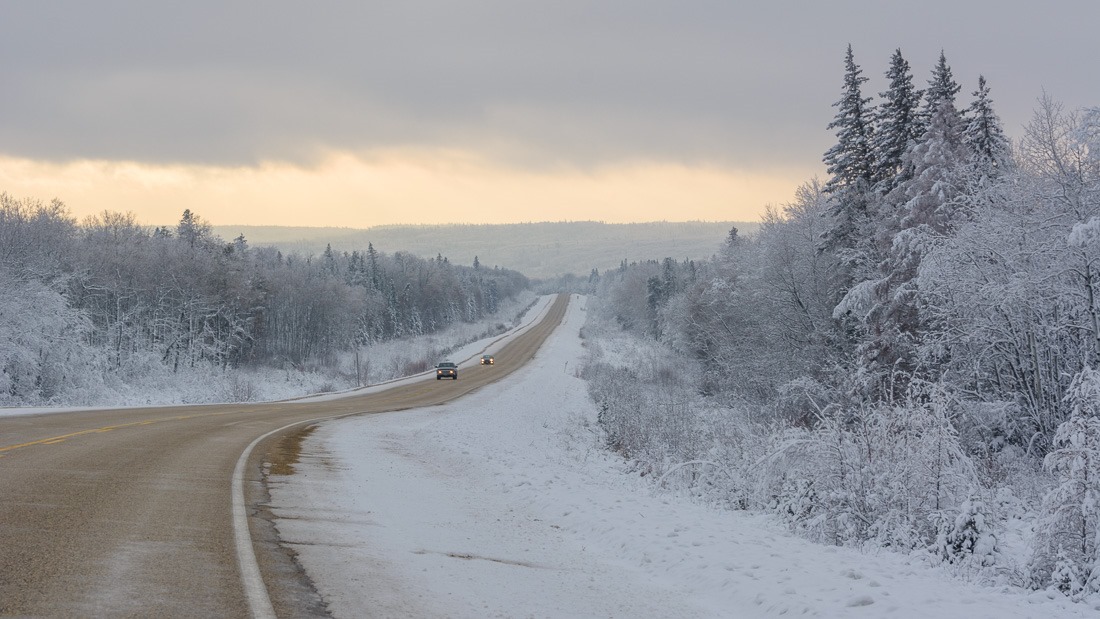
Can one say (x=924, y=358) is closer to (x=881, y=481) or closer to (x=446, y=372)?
(x=881, y=481)

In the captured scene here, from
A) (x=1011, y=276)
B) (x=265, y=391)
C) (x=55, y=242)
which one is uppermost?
(x=55, y=242)

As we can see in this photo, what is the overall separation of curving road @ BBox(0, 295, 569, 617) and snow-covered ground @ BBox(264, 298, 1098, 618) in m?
0.51

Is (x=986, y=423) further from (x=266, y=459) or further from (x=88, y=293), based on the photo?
(x=88, y=293)

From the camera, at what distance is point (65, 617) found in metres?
4.78

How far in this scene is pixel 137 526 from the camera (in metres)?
7.57

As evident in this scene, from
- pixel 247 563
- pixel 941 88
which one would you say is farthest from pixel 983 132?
pixel 247 563

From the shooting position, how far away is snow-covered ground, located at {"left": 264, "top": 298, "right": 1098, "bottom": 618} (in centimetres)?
→ 616

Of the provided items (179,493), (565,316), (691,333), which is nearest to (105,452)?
(179,493)

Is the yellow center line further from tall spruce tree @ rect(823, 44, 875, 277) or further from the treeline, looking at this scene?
tall spruce tree @ rect(823, 44, 875, 277)

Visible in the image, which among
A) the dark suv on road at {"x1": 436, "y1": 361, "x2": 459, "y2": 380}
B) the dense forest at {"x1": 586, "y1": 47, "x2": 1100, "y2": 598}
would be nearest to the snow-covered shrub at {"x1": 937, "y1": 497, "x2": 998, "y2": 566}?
the dense forest at {"x1": 586, "y1": 47, "x2": 1100, "y2": 598}

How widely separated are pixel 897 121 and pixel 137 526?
3341cm

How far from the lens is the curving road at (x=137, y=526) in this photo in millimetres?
5285

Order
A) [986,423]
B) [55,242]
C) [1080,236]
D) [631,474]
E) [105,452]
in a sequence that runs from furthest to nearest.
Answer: [55,242], [986,423], [631,474], [1080,236], [105,452]

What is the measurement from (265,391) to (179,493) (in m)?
47.5
